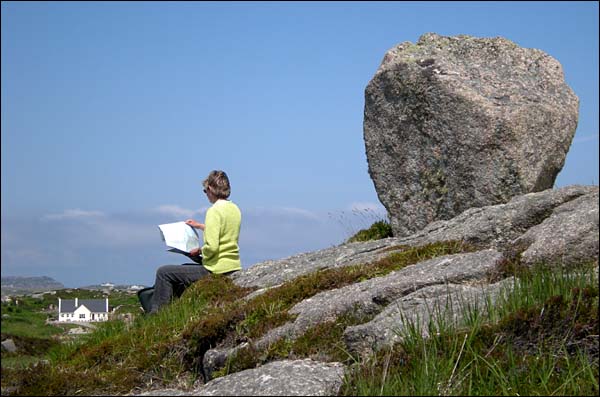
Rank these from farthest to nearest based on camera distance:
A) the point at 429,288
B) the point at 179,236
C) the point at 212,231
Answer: the point at 179,236
the point at 212,231
the point at 429,288

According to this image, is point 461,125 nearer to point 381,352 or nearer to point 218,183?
point 218,183

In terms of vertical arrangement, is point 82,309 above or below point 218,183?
below

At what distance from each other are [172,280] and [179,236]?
0.85 meters

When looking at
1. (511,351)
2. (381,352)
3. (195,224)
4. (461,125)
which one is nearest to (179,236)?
(195,224)

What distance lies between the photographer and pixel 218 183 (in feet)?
A: 50.6

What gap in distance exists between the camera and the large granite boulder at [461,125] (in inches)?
641

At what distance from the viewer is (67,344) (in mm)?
13516

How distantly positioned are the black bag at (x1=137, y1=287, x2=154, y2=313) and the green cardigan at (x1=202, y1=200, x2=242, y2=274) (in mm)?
1156

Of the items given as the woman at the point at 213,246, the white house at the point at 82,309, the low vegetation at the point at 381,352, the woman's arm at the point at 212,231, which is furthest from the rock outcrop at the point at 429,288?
the white house at the point at 82,309

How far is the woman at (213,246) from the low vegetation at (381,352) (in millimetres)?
988

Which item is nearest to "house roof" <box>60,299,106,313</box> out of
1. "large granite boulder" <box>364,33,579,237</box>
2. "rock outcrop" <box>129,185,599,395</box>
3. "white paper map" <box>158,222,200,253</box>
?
"white paper map" <box>158,222,200,253</box>

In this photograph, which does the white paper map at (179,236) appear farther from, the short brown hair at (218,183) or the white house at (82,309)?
the white house at (82,309)

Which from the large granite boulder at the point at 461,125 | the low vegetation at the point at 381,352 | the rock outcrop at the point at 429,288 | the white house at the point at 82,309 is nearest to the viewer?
the low vegetation at the point at 381,352

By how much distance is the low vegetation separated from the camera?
Result: 771 cm
